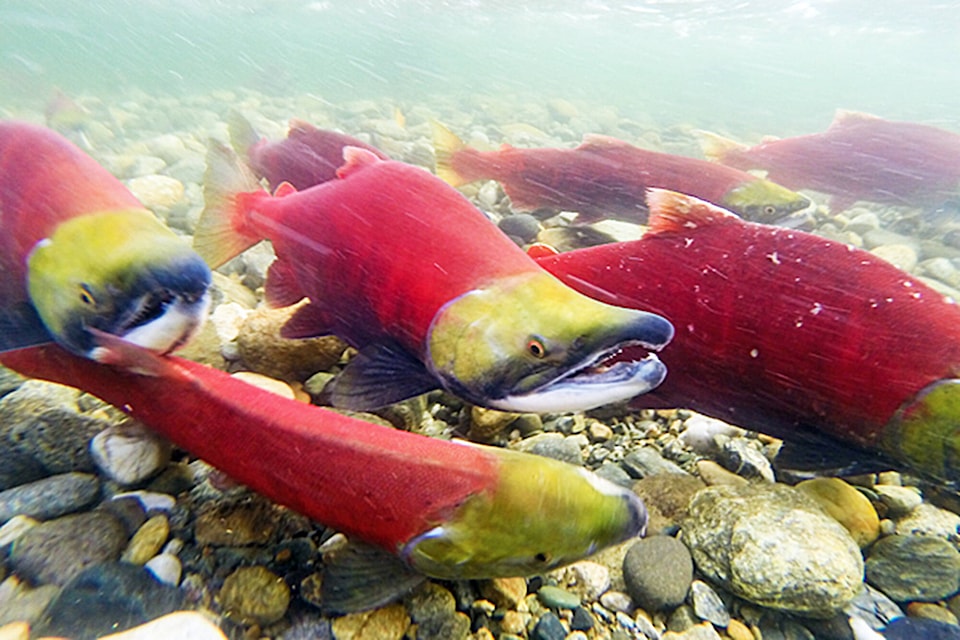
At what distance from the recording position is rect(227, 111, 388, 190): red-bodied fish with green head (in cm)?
418

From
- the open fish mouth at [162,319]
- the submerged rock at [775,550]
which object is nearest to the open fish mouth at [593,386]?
the submerged rock at [775,550]

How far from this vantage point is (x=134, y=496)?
1.93 m

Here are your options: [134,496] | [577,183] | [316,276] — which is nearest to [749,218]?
[577,183]

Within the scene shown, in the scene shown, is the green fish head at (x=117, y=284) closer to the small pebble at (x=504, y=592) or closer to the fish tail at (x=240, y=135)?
the small pebble at (x=504, y=592)

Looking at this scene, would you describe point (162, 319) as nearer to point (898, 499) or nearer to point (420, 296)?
point (420, 296)

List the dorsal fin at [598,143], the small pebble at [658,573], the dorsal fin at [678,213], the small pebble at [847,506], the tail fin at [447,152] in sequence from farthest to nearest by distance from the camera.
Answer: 1. the dorsal fin at [598,143]
2. the tail fin at [447,152]
3. the dorsal fin at [678,213]
4. the small pebble at [847,506]
5. the small pebble at [658,573]

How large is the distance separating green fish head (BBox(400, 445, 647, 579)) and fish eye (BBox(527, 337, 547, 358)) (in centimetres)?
34

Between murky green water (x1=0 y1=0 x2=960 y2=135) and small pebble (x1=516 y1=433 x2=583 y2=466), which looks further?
murky green water (x1=0 y1=0 x2=960 y2=135)

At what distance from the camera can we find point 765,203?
4637 mm

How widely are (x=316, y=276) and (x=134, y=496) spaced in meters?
1.08

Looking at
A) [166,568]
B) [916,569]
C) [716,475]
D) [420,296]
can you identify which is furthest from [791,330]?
[166,568]

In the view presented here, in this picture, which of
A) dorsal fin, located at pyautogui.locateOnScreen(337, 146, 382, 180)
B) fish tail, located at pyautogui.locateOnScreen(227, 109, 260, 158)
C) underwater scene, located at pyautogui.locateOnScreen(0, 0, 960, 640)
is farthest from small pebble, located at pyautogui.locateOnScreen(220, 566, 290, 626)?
fish tail, located at pyautogui.locateOnScreen(227, 109, 260, 158)

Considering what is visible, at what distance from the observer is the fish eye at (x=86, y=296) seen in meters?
1.70

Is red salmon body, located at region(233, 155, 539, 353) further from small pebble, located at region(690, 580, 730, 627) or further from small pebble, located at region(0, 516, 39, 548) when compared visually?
small pebble, located at region(690, 580, 730, 627)
